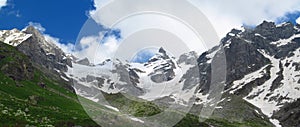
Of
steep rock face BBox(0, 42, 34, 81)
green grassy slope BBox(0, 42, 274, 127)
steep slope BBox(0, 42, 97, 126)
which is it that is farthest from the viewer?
steep rock face BBox(0, 42, 34, 81)

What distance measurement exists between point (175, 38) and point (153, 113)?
120732 millimetres

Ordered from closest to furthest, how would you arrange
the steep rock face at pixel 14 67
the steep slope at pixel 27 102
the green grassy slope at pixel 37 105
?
the steep slope at pixel 27 102
the green grassy slope at pixel 37 105
the steep rock face at pixel 14 67

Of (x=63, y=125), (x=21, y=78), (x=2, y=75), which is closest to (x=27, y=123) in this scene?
(x=63, y=125)

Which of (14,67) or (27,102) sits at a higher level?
(14,67)

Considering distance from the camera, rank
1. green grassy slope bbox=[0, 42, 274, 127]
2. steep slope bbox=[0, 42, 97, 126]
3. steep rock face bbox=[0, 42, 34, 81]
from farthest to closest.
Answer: steep rock face bbox=[0, 42, 34, 81], green grassy slope bbox=[0, 42, 274, 127], steep slope bbox=[0, 42, 97, 126]

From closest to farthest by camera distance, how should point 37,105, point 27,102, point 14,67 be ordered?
point 27,102
point 37,105
point 14,67

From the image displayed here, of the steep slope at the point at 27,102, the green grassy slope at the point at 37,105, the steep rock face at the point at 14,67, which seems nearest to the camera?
the steep slope at the point at 27,102

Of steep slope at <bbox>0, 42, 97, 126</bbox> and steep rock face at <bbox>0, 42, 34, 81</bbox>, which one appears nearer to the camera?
steep slope at <bbox>0, 42, 97, 126</bbox>

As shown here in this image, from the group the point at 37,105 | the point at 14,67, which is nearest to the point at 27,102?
the point at 37,105

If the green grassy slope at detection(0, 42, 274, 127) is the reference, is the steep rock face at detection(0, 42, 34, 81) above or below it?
above

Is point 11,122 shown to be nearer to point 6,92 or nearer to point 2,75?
point 6,92

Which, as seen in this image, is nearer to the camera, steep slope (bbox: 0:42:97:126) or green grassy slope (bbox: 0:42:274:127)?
steep slope (bbox: 0:42:97:126)

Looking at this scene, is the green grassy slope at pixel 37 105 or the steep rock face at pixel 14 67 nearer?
the green grassy slope at pixel 37 105

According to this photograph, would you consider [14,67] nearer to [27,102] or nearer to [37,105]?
[37,105]
